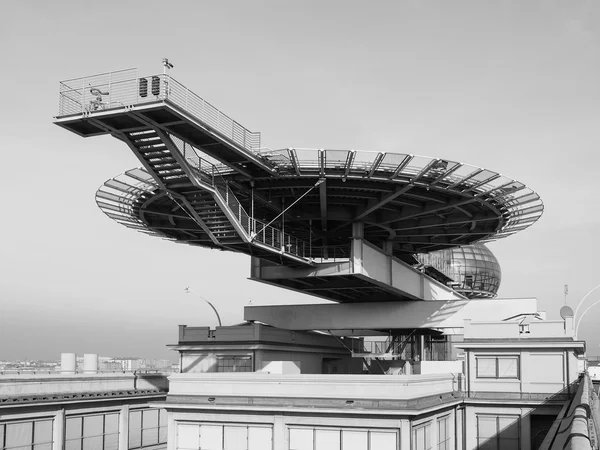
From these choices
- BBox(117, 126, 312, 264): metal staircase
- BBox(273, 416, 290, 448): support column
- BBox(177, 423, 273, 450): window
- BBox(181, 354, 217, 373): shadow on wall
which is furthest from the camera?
BBox(181, 354, 217, 373): shadow on wall

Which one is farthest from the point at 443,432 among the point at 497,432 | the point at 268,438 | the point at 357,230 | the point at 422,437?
the point at 357,230

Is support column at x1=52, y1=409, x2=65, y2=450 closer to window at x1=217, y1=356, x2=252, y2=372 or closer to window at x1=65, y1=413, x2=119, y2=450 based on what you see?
window at x1=65, y1=413, x2=119, y2=450

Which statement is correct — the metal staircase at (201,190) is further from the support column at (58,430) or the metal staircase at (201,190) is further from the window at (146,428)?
the support column at (58,430)

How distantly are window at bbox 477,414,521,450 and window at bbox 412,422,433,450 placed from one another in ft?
36.0

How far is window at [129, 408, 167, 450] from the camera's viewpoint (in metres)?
47.3

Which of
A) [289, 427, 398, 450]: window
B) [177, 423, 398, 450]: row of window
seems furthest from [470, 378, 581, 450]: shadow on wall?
[177, 423, 398, 450]: row of window

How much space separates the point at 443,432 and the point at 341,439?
8480 mm

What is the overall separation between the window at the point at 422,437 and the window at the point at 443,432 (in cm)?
220

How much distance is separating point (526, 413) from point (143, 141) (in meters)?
27.1

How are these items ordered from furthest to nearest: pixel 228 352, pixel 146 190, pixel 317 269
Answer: pixel 228 352
pixel 317 269
pixel 146 190

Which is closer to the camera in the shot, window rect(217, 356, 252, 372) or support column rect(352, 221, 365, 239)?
support column rect(352, 221, 365, 239)

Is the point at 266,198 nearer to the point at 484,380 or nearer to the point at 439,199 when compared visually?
the point at 439,199

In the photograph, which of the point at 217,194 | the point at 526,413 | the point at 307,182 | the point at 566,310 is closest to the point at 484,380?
the point at 526,413

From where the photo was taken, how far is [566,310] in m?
46.8
